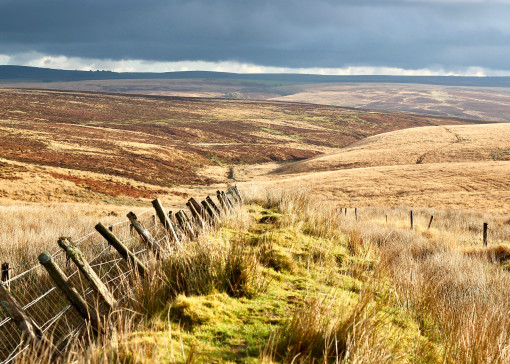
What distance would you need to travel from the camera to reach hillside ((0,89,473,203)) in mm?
39000

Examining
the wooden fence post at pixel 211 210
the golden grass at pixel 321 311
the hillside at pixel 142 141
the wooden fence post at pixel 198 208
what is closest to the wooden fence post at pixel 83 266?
the golden grass at pixel 321 311

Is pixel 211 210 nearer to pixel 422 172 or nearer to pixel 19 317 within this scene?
pixel 19 317

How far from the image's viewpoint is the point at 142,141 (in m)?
73.4

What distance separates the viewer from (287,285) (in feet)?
21.3

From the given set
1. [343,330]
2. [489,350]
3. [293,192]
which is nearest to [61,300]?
[343,330]

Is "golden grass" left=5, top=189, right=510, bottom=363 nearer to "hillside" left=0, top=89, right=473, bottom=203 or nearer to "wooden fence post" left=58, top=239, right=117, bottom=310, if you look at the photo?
"wooden fence post" left=58, top=239, right=117, bottom=310

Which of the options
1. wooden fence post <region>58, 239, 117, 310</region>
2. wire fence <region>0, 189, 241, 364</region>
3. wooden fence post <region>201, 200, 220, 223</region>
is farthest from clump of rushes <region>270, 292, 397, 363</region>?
wooden fence post <region>201, 200, 220, 223</region>

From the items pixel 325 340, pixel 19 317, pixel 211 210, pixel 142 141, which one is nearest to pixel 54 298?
pixel 19 317

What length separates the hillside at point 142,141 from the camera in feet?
128

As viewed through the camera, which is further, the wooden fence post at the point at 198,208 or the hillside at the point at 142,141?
the hillside at the point at 142,141

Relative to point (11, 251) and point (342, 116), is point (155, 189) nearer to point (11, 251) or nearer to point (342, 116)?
point (11, 251)

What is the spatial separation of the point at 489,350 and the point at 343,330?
5.16 feet

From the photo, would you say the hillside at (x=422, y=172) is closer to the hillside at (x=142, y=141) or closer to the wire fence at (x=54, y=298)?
the hillside at (x=142, y=141)

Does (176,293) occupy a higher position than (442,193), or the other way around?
(176,293)
